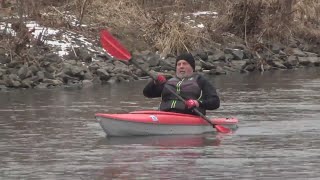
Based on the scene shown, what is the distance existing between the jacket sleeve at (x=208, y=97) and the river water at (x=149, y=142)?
468mm

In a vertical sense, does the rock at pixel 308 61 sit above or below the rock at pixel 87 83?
below

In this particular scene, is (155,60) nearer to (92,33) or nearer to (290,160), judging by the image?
(92,33)

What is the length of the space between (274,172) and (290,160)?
1.03 metres

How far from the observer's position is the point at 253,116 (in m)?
18.6

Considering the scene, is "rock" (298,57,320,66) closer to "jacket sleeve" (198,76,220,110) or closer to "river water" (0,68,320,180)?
"river water" (0,68,320,180)

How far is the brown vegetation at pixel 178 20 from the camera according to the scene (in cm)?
3130

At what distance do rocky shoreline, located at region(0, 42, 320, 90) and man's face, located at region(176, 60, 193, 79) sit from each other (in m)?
9.58

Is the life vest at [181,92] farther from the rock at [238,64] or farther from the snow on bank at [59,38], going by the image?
the rock at [238,64]

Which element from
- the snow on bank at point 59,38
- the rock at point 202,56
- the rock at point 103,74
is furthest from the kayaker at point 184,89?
the rock at point 202,56

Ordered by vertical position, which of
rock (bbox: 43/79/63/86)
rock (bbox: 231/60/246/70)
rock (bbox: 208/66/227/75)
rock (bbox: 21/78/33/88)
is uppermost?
rock (bbox: 21/78/33/88)

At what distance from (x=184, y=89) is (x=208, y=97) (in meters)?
0.41

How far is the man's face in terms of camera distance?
15.8 m

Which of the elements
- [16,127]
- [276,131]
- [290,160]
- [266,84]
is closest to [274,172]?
[290,160]

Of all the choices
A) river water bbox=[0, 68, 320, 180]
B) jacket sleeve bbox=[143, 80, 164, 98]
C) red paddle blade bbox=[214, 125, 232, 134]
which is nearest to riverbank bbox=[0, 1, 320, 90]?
river water bbox=[0, 68, 320, 180]
